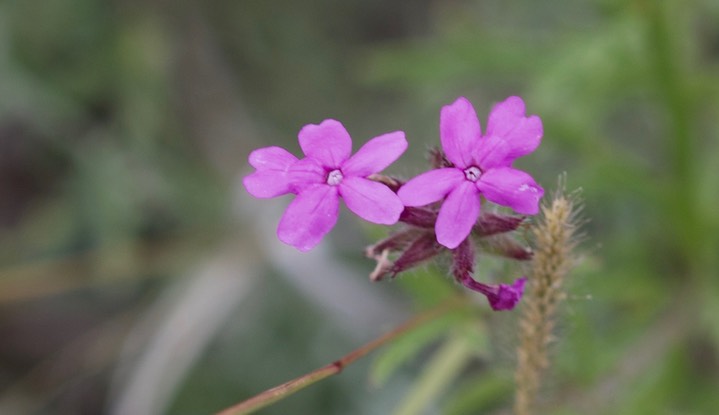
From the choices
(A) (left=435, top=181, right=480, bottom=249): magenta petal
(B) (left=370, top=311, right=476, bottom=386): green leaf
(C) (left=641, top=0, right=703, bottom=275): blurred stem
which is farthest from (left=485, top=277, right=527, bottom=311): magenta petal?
(C) (left=641, top=0, right=703, bottom=275): blurred stem

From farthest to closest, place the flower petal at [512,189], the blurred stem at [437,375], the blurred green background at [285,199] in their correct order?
the blurred green background at [285,199] → the blurred stem at [437,375] → the flower petal at [512,189]

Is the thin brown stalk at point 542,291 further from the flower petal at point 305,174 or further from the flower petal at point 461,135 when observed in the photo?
the flower petal at point 305,174

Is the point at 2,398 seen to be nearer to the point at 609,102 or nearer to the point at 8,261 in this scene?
the point at 8,261

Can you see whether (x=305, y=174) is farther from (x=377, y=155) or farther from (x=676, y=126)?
(x=676, y=126)

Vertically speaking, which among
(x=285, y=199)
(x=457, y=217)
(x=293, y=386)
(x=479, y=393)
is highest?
(x=285, y=199)

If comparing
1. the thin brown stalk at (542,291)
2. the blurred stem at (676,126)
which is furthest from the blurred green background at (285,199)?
the thin brown stalk at (542,291)

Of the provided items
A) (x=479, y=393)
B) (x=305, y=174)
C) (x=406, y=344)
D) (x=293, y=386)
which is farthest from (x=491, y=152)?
(x=479, y=393)
